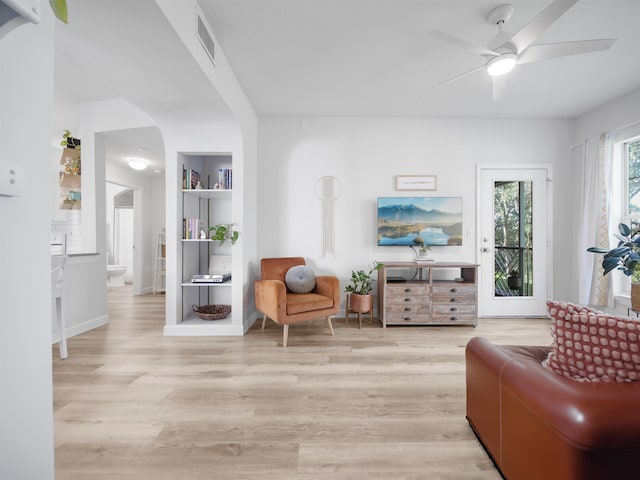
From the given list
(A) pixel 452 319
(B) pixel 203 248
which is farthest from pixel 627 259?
(B) pixel 203 248

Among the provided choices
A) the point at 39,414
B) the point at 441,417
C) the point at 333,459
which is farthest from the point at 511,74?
the point at 39,414

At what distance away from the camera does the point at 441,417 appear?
1.83 meters

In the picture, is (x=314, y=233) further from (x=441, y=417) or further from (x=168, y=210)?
(x=441, y=417)

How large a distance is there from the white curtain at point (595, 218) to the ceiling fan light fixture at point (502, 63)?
2.30m

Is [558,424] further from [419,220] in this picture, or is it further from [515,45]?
[419,220]

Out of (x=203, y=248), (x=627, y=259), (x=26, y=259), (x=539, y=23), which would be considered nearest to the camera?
(x=26, y=259)

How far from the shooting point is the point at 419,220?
13.4 feet

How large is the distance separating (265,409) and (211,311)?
198 cm

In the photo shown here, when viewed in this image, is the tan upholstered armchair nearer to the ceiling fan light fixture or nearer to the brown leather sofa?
the brown leather sofa

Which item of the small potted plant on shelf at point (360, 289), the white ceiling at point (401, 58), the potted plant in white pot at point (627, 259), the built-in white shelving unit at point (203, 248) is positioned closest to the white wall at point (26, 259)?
the white ceiling at point (401, 58)

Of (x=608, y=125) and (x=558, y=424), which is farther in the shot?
(x=608, y=125)

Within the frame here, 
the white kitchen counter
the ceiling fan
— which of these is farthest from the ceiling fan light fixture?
the white kitchen counter

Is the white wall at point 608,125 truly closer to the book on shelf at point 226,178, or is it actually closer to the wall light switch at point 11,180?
the book on shelf at point 226,178

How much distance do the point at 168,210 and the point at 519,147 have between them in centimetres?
443
